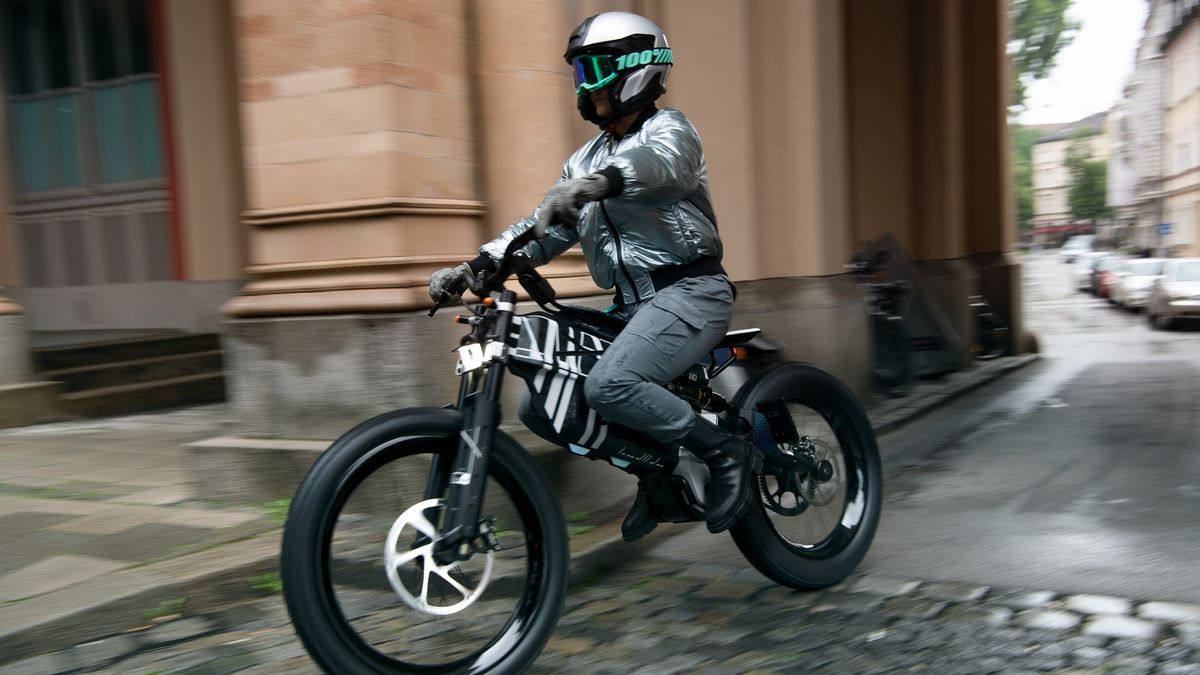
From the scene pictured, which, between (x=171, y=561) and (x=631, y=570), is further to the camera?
(x=631, y=570)

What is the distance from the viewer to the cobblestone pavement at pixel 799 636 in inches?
135

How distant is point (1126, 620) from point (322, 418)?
12.2 feet

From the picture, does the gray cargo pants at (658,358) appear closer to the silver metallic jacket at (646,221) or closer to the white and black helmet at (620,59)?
the silver metallic jacket at (646,221)

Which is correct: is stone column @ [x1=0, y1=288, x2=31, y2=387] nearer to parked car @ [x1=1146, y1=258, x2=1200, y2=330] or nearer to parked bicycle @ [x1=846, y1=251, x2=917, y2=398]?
parked bicycle @ [x1=846, y1=251, x2=917, y2=398]

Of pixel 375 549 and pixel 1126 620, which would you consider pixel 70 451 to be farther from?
pixel 1126 620

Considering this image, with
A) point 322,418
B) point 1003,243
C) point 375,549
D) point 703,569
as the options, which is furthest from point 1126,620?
point 1003,243

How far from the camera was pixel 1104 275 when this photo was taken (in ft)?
118

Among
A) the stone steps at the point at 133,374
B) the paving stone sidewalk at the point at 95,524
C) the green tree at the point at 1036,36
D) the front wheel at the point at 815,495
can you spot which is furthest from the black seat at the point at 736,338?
the green tree at the point at 1036,36

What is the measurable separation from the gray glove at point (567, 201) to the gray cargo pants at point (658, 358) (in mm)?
565

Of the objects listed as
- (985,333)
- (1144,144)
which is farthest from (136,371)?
(1144,144)

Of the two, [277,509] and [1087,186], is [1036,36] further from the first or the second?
[1087,186]

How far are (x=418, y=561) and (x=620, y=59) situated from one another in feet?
5.58

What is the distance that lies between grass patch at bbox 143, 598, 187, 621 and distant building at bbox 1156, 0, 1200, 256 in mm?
56253

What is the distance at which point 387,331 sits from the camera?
5316 mm
